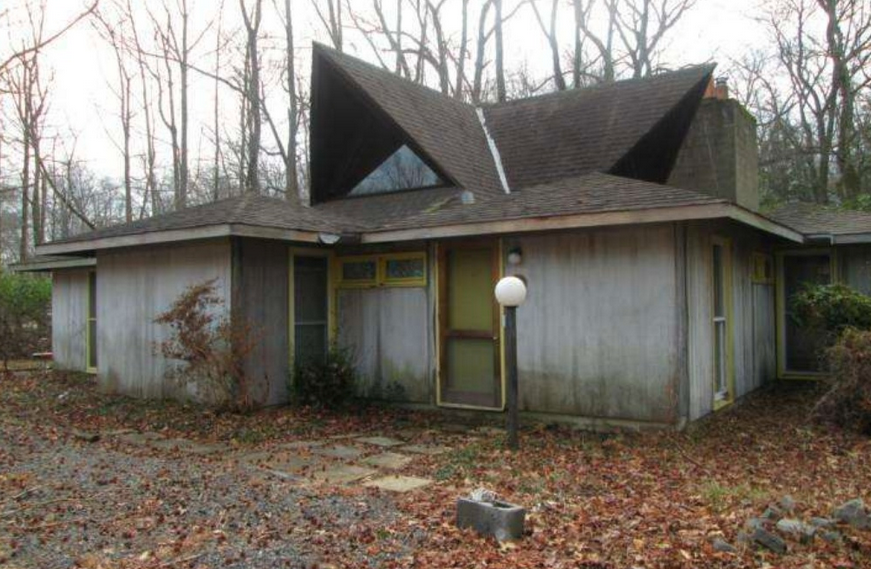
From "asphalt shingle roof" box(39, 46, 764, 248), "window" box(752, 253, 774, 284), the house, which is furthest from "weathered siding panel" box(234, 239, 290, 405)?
"window" box(752, 253, 774, 284)

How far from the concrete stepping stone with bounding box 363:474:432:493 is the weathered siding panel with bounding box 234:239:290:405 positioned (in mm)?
3169

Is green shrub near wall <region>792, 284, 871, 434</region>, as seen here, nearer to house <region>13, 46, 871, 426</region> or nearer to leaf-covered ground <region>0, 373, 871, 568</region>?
leaf-covered ground <region>0, 373, 871, 568</region>

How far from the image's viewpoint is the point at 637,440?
7.04m

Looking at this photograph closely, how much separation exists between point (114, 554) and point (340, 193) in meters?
8.74

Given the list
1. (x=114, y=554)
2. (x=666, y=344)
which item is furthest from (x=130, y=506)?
(x=666, y=344)

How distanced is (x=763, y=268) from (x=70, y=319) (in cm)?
1283

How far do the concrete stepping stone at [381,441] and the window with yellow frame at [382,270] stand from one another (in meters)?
2.19

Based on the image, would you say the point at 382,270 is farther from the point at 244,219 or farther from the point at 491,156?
the point at 491,156

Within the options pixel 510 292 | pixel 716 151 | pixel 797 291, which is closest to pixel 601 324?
pixel 510 292

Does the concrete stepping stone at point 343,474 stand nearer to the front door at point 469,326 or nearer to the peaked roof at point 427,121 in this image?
the front door at point 469,326

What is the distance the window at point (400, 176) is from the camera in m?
10.9

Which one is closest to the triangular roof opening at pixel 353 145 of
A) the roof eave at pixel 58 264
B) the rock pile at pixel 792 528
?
the roof eave at pixel 58 264

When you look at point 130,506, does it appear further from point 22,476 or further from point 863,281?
point 863,281

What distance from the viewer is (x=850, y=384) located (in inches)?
288
